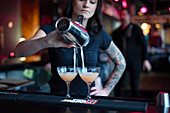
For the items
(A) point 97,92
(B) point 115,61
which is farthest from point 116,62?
(A) point 97,92

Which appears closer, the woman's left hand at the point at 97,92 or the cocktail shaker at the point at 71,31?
the cocktail shaker at the point at 71,31

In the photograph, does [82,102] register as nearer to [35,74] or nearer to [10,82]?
[10,82]

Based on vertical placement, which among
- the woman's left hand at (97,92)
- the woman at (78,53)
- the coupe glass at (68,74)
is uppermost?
the woman at (78,53)

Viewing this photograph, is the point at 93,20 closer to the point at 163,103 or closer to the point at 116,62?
the point at 116,62

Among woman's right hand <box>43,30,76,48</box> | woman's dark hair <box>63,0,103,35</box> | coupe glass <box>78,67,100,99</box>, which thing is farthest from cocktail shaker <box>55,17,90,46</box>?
woman's dark hair <box>63,0,103,35</box>

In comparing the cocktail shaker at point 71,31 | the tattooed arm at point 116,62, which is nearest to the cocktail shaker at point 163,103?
the cocktail shaker at point 71,31

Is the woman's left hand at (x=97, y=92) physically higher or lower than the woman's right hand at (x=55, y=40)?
lower

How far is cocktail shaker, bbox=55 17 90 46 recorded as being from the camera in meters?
1.11

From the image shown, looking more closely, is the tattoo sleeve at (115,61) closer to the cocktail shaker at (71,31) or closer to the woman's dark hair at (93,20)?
the woman's dark hair at (93,20)

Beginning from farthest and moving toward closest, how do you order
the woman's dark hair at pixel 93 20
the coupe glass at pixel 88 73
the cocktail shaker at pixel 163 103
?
the woman's dark hair at pixel 93 20 < the coupe glass at pixel 88 73 < the cocktail shaker at pixel 163 103

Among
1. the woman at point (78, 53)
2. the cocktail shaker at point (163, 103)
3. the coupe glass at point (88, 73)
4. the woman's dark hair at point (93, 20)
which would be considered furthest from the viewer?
the woman's dark hair at point (93, 20)

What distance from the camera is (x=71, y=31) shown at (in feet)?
3.72

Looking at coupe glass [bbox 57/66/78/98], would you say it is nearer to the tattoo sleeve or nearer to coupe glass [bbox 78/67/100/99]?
coupe glass [bbox 78/67/100/99]

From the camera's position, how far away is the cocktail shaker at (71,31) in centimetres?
Result: 111
